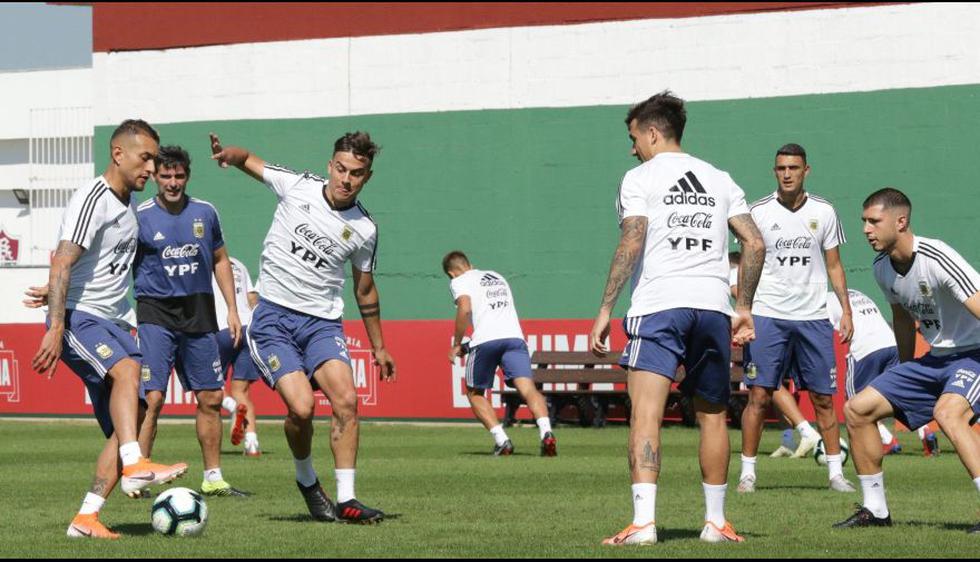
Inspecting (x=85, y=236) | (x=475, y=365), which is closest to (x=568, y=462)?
(x=475, y=365)

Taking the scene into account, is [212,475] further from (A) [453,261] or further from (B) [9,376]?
(B) [9,376]

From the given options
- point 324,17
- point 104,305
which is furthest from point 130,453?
point 324,17

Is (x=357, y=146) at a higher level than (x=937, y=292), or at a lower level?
higher

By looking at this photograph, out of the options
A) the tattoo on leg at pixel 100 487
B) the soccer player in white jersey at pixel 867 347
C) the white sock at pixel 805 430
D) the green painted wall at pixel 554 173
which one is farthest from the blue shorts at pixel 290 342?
the green painted wall at pixel 554 173

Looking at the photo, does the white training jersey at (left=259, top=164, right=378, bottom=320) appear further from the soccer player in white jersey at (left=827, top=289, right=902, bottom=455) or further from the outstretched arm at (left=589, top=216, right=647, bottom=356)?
the soccer player in white jersey at (left=827, top=289, right=902, bottom=455)

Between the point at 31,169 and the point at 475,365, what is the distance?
2095cm

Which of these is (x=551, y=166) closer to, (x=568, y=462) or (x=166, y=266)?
(x=568, y=462)

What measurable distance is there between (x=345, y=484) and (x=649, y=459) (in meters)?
2.40

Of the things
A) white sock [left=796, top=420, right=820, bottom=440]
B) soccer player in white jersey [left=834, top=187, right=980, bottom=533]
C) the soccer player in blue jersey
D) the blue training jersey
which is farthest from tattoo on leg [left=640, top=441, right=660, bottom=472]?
white sock [left=796, top=420, right=820, bottom=440]

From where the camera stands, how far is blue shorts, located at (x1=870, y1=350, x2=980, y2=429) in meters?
9.81

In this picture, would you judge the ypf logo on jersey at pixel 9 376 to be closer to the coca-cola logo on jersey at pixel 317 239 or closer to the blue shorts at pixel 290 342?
the blue shorts at pixel 290 342

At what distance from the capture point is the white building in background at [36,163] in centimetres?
3334

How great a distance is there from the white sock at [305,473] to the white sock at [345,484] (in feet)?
1.00

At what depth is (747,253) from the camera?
9.15 m
